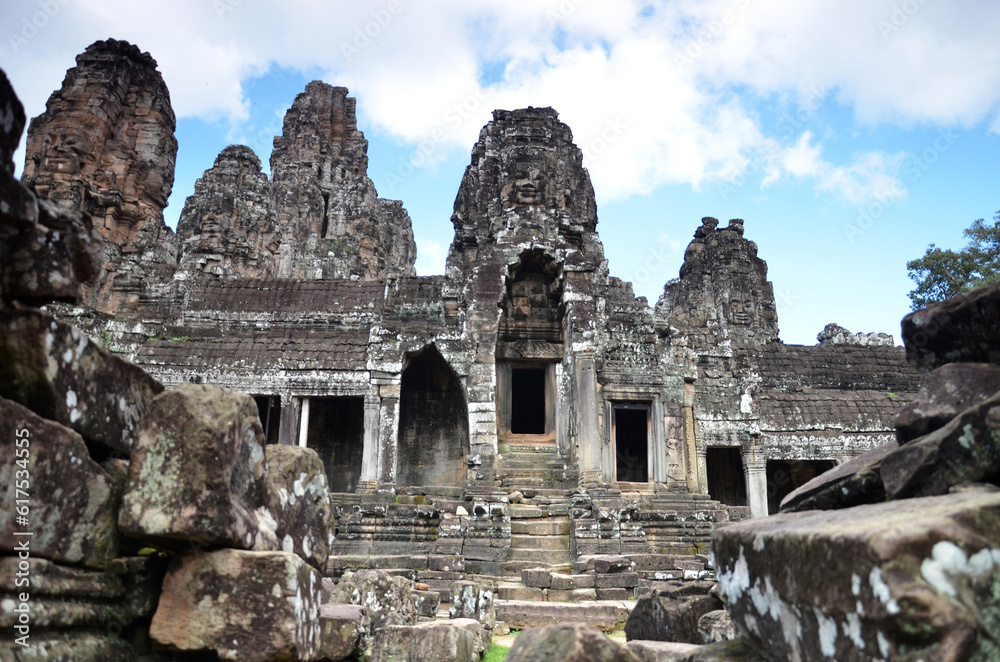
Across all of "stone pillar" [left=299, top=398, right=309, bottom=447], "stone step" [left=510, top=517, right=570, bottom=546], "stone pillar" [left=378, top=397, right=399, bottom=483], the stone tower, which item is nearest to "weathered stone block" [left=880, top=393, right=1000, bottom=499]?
"stone step" [left=510, top=517, right=570, bottom=546]

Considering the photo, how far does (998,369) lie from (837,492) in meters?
0.93

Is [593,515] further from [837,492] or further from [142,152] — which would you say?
[142,152]

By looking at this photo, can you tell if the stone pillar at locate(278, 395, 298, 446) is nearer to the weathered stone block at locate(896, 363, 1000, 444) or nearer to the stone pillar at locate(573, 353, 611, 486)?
the stone pillar at locate(573, 353, 611, 486)

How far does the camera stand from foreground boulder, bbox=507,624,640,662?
10.3 feet

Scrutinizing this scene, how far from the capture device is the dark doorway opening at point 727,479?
21.5 metres

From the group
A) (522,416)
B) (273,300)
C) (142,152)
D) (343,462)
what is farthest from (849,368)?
(142,152)

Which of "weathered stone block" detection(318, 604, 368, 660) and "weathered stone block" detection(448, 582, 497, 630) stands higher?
"weathered stone block" detection(318, 604, 368, 660)

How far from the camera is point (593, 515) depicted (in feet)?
41.3

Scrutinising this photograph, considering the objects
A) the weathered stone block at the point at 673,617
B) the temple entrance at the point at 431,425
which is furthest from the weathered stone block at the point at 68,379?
the temple entrance at the point at 431,425

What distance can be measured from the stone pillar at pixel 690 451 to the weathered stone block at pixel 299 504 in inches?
514

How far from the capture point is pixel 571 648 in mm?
3148

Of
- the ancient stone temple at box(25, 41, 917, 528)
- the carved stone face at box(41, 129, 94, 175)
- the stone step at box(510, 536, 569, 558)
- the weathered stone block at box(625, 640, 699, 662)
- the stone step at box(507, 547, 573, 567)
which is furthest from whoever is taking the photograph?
the carved stone face at box(41, 129, 94, 175)

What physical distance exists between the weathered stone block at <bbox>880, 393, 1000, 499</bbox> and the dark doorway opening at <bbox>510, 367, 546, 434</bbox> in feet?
54.0

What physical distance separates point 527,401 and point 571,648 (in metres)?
17.5
